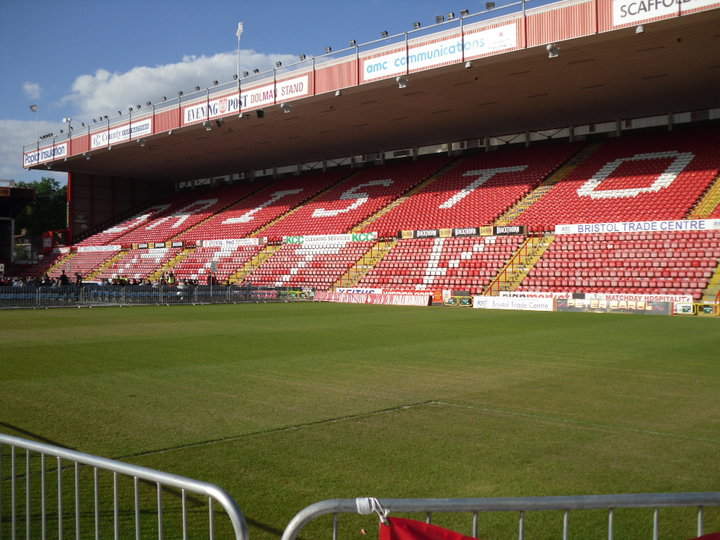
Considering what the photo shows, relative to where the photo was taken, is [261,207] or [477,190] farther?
[261,207]

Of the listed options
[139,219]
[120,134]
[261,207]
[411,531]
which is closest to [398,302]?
[261,207]

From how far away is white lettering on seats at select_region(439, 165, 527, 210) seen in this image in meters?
44.2

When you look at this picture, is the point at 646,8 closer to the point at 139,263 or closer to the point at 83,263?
the point at 139,263

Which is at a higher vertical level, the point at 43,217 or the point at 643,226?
the point at 43,217

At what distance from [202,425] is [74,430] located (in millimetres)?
1425

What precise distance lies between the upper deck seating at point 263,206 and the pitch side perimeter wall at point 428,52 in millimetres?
→ 10872

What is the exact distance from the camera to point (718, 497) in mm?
2832

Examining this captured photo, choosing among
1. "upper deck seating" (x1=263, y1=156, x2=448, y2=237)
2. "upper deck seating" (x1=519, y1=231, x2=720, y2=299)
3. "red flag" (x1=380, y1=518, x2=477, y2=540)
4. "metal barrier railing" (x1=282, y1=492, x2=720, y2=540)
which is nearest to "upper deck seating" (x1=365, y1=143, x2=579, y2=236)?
"upper deck seating" (x1=263, y1=156, x2=448, y2=237)

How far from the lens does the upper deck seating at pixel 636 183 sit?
35.0m

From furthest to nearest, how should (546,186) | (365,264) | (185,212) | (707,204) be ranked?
(185,212) → (365,264) → (546,186) → (707,204)

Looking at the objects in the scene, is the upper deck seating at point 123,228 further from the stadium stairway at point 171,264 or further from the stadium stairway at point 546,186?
the stadium stairway at point 546,186

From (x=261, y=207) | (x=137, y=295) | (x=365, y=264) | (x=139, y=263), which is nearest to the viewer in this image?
(x=137, y=295)

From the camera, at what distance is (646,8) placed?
25.3 m

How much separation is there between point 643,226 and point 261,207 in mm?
31799
